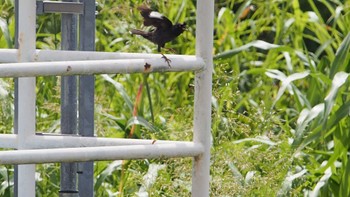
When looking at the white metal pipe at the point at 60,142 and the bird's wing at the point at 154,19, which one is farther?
the bird's wing at the point at 154,19

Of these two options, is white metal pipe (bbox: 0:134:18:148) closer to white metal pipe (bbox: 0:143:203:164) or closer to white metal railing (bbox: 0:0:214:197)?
white metal railing (bbox: 0:0:214:197)

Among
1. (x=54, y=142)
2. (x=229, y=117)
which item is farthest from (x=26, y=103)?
(x=229, y=117)

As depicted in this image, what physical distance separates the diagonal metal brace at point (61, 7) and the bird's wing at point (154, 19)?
143mm

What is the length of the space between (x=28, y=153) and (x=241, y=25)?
3.09 metres

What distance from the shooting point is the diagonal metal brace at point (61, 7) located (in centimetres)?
223

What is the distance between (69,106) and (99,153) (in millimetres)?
405

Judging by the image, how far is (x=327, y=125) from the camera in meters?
3.51

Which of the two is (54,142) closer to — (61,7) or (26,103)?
(26,103)

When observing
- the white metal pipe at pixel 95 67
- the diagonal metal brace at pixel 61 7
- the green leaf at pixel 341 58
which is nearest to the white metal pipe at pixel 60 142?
the white metal pipe at pixel 95 67

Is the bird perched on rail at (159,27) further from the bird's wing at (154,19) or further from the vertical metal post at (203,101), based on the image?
the vertical metal post at (203,101)

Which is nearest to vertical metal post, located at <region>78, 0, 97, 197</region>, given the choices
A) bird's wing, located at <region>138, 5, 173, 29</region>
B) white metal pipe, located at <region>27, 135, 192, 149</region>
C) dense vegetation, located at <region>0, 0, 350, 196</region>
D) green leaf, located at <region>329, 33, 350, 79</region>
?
bird's wing, located at <region>138, 5, 173, 29</region>

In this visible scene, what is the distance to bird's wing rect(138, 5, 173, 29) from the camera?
7.54ft

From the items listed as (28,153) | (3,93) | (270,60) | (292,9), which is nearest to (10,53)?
(28,153)

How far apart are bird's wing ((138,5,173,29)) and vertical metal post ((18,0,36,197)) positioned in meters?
0.35
